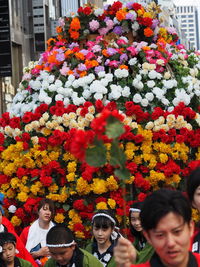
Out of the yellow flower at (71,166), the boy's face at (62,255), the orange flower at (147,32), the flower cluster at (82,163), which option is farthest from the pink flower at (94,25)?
the boy's face at (62,255)

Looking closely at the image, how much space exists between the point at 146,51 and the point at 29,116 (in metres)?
1.63

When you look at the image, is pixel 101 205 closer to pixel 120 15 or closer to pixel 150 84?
pixel 150 84

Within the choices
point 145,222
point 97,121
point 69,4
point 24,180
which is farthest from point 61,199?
point 69,4

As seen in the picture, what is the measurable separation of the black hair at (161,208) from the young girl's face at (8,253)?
3384 millimetres

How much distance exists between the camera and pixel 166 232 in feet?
9.62

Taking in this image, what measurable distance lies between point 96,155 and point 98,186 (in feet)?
16.9

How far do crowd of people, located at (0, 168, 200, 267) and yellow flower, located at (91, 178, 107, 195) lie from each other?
0.52 m

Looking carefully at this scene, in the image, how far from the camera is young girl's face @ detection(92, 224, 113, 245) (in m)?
6.50

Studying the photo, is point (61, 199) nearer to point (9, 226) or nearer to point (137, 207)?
point (9, 226)

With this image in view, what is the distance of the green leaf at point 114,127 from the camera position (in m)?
2.53

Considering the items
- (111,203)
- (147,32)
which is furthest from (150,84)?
(111,203)

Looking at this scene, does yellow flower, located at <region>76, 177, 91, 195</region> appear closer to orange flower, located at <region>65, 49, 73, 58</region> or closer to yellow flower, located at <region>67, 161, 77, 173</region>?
yellow flower, located at <region>67, 161, 77, 173</region>

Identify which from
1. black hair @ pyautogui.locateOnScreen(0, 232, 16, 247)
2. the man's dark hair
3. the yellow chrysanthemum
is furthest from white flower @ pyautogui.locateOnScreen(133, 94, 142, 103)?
black hair @ pyautogui.locateOnScreen(0, 232, 16, 247)

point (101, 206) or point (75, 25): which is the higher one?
point (75, 25)
